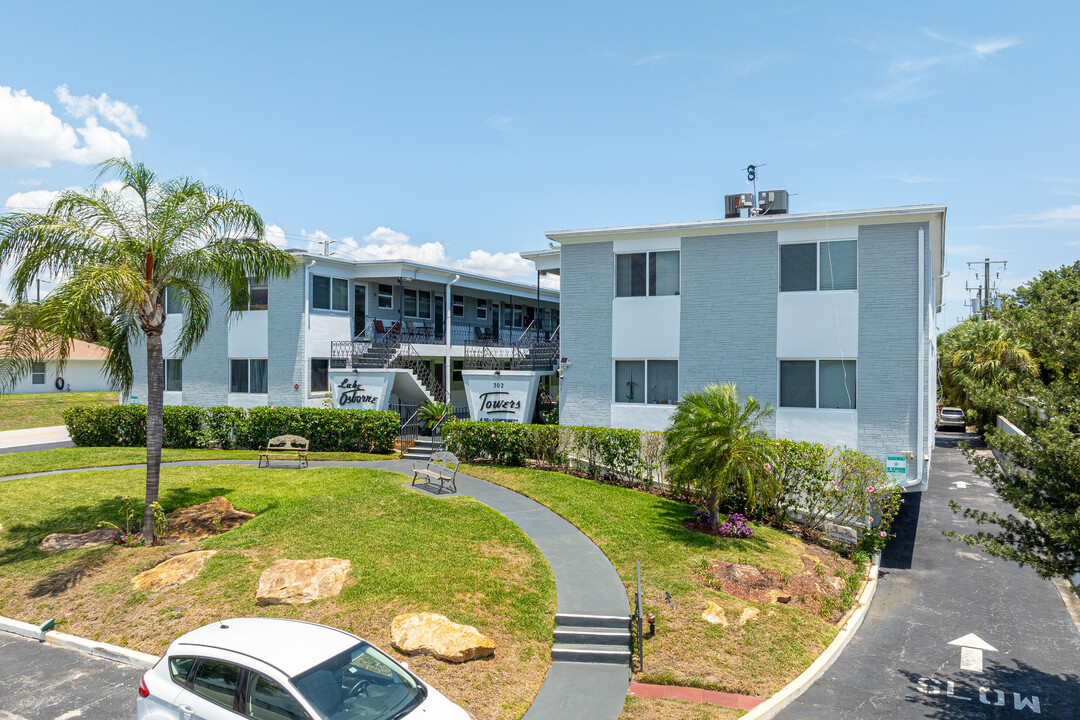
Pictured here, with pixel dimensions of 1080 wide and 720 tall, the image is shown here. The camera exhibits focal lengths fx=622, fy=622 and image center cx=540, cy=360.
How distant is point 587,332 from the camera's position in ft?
60.3

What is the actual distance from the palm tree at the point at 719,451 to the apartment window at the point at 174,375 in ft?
71.5

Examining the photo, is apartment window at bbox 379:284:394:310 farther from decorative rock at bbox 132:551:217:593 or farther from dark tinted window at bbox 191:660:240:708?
dark tinted window at bbox 191:660:240:708

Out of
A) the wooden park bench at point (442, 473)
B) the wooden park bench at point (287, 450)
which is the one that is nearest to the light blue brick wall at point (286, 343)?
the wooden park bench at point (287, 450)

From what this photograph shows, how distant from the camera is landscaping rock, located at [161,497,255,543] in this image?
41.3ft

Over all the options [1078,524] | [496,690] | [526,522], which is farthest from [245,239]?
[1078,524]

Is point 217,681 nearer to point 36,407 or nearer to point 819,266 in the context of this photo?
point 819,266

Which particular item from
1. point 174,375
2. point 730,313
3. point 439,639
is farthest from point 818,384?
point 174,375

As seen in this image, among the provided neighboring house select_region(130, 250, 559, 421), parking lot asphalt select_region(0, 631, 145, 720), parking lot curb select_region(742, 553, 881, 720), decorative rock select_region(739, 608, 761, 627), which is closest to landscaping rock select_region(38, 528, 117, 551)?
parking lot asphalt select_region(0, 631, 145, 720)

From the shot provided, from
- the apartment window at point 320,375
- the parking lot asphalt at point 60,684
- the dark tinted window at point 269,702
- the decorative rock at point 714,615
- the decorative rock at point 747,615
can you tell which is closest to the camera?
the dark tinted window at point 269,702

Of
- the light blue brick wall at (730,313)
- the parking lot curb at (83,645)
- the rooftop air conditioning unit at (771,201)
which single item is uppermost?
the rooftop air conditioning unit at (771,201)

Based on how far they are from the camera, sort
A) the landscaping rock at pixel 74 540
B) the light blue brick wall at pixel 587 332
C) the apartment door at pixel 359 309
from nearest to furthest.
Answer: the landscaping rock at pixel 74 540 → the light blue brick wall at pixel 587 332 → the apartment door at pixel 359 309

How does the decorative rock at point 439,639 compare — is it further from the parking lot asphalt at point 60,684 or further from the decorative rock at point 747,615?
the decorative rock at point 747,615

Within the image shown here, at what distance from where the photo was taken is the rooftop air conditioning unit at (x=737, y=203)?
1767 cm

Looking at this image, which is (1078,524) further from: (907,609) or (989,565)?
(989,565)
